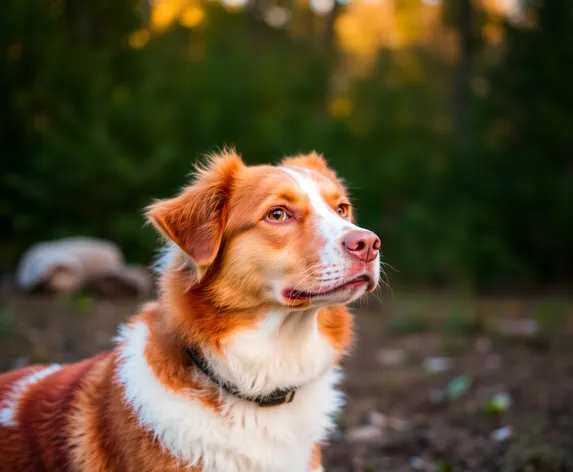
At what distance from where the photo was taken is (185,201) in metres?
2.92

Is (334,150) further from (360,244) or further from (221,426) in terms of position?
(221,426)

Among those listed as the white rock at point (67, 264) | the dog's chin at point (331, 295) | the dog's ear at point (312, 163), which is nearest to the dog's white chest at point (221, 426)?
the dog's chin at point (331, 295)

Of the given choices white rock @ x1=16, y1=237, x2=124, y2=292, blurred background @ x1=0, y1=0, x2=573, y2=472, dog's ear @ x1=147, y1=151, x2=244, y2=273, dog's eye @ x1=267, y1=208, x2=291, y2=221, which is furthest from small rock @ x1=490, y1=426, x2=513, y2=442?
white rock @ x1=16, y1=237, x2=124, y2=292

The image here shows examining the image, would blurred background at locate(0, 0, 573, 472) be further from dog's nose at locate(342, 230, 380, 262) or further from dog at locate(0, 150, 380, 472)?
dog's nose at locate(342, 230, 380, 262)

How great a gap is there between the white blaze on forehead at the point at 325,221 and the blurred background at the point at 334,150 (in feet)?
11.1

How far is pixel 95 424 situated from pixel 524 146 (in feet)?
42.3

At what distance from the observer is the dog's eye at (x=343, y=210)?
3187mm

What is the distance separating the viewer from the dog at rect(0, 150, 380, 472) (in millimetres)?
2572

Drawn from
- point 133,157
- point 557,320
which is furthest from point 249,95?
point 557,320

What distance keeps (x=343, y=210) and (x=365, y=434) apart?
206 cm

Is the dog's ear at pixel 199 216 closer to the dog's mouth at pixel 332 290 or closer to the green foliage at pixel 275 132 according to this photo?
the dog's mouth at pixel 332 290

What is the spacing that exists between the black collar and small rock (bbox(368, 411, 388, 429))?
90.3 inches

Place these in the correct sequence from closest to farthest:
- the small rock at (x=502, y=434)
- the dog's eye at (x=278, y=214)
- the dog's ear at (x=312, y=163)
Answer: the dog's eye at (x=278, y=214) < the dog's ear at (x=312, y=163) < the small rock at (x=502, y=434)

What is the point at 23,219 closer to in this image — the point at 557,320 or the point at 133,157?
the point at 133,157
